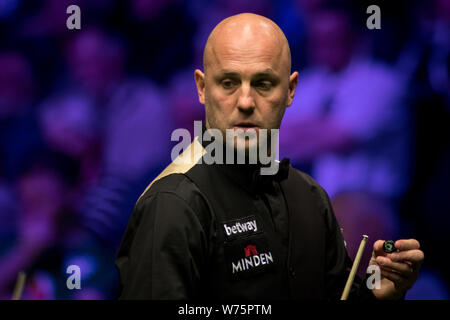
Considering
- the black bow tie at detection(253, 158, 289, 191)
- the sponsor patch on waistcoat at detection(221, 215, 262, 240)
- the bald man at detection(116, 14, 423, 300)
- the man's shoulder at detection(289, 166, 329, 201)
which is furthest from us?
the man's shoulder at detection(289, 166, 329, 201)

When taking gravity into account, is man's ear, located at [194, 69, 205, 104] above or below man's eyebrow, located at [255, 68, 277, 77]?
below

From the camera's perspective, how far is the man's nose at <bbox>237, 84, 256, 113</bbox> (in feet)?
5.58

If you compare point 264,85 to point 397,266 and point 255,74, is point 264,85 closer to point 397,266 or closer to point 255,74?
point 255,74

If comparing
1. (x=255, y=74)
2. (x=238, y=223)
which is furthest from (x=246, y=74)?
(x=238, y=223)

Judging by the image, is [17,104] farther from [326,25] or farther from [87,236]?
[326,25]

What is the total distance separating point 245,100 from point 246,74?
3.2 inches

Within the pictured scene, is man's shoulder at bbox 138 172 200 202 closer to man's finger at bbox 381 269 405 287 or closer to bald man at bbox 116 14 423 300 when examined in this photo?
bald man at bbox 116 14 423 300

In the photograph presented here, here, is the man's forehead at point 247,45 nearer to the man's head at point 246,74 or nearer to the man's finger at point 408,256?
the man's head at point 246,74

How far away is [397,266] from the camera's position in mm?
1749

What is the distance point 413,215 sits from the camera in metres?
3.23

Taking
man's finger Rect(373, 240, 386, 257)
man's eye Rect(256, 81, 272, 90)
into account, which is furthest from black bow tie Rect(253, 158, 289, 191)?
man's finger Rect(373, 240, 386, 257)

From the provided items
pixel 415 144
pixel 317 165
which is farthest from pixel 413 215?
pixel 317 165

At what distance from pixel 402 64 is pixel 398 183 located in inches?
26.1

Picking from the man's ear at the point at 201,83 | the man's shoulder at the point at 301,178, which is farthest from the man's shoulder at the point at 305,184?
the man's ear at the point at 201,83
